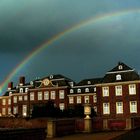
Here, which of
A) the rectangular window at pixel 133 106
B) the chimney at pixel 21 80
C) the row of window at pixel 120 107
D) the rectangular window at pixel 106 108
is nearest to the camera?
the rectangular window at pixel 133 106

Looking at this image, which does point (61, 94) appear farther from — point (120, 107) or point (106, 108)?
point (120, 107)

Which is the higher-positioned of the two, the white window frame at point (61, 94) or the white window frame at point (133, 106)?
the white window frame at point (61, 94)

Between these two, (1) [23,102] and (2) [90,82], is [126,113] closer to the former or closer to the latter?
(2) [90,82]

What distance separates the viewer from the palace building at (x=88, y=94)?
5991cm

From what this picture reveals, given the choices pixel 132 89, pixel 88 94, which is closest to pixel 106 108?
pixel 132 89

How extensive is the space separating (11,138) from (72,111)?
41645mm

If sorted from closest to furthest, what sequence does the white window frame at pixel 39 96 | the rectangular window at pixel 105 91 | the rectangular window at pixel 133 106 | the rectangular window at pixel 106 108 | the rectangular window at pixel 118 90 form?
1. the rectangular window at pixel 133 106
2. the rectangular window at pixel 106 108
3. the rectangular window at pixel 118 90
4. the rectangular window at pixel 105 91
5. the white window frame at pixel 39 96

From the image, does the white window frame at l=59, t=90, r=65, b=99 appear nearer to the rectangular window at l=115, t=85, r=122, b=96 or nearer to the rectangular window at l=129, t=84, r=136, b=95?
the rectangular window at l=115, t=85, r=122, b=96

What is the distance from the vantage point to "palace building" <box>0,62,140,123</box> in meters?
59.9

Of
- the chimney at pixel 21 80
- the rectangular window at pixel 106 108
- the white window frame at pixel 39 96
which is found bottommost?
the rectangular window at pixel 106 108

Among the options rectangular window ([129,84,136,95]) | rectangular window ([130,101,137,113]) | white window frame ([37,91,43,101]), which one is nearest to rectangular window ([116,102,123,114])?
rectangular window ([130,101,137,113])

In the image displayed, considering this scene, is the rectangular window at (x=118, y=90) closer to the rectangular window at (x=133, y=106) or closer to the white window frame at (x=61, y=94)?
the rectangular window at (x=133, y=106)

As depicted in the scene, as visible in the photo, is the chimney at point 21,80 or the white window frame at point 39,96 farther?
the chimney at point 21,80

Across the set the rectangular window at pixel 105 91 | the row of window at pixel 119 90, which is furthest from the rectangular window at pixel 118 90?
the rectangular window at pixel 105 91
